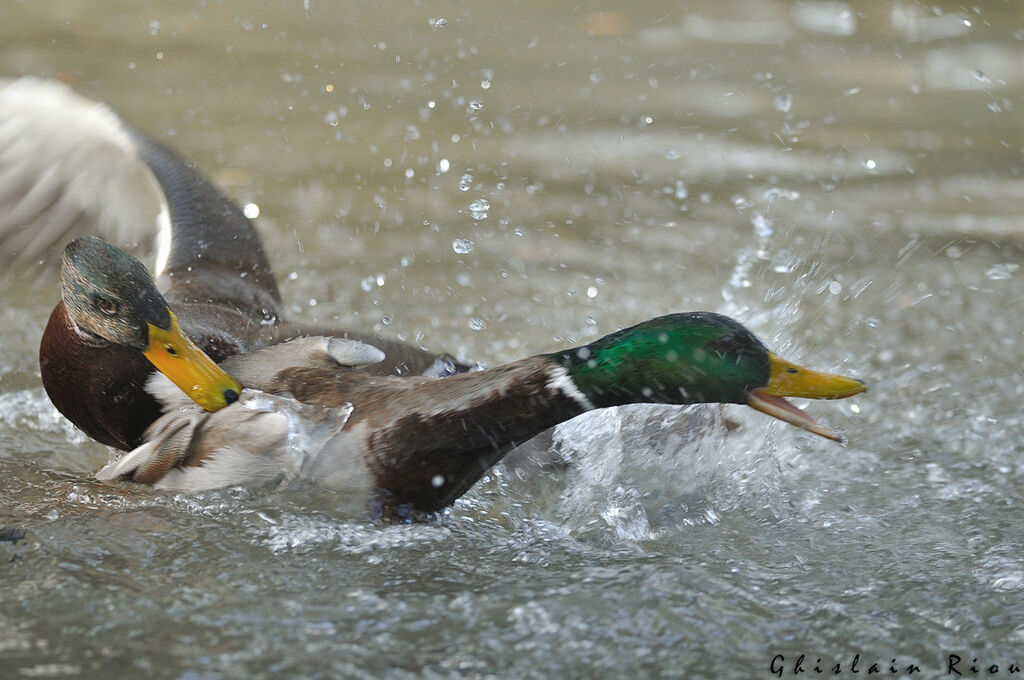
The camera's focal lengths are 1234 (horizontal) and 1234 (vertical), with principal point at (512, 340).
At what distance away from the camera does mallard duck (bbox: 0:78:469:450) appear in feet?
10.8

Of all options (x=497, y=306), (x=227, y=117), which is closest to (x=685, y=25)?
(x=227, y=117)

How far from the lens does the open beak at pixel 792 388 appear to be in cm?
287

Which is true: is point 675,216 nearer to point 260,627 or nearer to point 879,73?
point 879,73

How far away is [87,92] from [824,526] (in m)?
4.80

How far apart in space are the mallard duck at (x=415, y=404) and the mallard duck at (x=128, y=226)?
0.20 metres

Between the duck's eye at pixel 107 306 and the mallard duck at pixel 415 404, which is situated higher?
A: the duck's eye at pixel 107 306

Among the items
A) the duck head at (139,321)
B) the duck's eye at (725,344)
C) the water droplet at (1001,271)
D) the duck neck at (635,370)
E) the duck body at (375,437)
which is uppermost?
the duck head at (139,321)

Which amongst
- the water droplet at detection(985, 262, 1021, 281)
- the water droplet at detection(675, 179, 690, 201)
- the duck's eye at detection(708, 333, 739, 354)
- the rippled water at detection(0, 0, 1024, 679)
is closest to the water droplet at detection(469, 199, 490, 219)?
the rippled water at detection(0, 0, 1024, 679)

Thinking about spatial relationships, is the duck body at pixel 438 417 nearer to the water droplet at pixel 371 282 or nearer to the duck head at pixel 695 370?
the duck head at pixel 695 370

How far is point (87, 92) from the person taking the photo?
6.56m

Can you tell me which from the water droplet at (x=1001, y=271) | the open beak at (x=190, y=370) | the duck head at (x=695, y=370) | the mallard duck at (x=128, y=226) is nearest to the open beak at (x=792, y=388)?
the duck head at (x=695, y=370)

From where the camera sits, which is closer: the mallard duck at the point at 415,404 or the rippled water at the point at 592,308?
the rippled water at the point at 592,308

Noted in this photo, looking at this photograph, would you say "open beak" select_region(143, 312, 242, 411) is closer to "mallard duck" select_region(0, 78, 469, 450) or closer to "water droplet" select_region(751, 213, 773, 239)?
"mallard duck" select_region(0, 78, 469, 450)

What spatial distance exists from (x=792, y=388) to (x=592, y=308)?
2.15m
